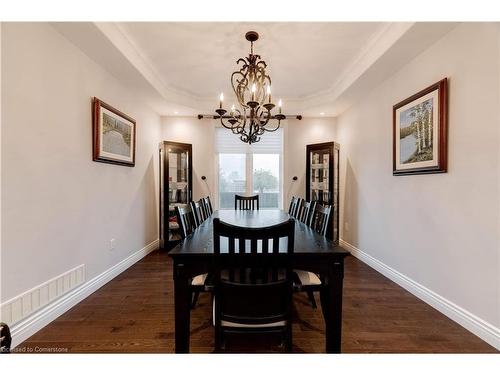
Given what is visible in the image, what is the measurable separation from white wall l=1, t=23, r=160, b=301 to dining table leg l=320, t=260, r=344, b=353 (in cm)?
209

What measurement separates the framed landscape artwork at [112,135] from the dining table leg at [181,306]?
1.72 metres

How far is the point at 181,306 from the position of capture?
1401mm

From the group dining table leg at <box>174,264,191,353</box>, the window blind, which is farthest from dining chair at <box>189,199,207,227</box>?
the window blind

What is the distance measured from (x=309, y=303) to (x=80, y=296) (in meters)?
2.16

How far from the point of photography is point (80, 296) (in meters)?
2.19

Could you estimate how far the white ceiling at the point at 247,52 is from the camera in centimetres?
209

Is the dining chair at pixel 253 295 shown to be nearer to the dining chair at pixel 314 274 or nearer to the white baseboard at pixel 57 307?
the dining chair at pixel 314 274

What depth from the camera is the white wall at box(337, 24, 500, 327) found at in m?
1.63

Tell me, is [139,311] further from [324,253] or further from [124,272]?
[324,253]

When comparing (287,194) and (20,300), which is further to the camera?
(287,194)

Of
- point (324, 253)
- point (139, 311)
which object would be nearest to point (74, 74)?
point (139, 311)

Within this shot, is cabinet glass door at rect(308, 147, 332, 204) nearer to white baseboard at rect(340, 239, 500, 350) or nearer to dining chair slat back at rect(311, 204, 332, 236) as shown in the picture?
white baseboard at rect(340, 239, 500, 350)

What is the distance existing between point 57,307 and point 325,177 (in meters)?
3.75

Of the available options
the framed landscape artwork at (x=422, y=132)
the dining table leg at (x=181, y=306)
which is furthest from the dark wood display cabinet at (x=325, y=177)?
the dining table leg at (x=181, y=306)
